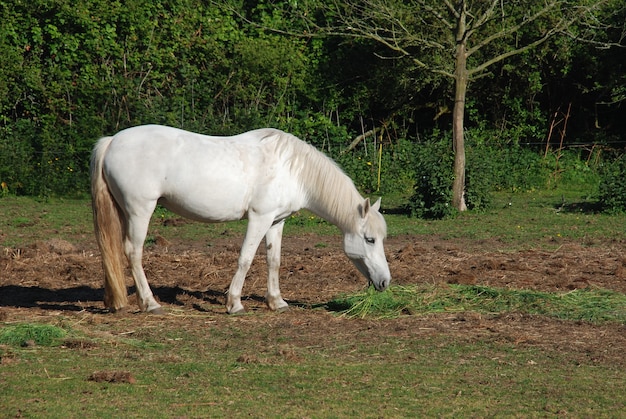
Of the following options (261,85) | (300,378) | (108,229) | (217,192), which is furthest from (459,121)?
(300,378)

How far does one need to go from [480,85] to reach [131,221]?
49.4 ft

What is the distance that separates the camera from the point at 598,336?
698 centimetres

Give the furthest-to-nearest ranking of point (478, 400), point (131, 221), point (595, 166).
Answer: point (595, 166)
point (131, 221)
point (478, 400)

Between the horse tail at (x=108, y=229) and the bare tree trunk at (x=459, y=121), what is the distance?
870 centimetres

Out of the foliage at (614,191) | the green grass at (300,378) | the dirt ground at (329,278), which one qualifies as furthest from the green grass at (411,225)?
the green grass at (300,378)

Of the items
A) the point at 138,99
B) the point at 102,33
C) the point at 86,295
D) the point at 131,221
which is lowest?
the point at 86,295

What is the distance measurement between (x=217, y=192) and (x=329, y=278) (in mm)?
2311

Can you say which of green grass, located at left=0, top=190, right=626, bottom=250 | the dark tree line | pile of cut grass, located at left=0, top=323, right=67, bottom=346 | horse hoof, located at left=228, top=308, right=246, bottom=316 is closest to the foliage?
green grass, located at left=0, top=190, right=626, bottom=250

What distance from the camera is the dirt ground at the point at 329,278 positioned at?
7180mm

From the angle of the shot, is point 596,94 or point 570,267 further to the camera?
point 596,94

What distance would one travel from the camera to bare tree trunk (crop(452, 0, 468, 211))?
50.9ft

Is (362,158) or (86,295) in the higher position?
(362,158)

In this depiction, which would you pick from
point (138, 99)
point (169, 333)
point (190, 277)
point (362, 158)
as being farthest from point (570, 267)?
point (138, 99)

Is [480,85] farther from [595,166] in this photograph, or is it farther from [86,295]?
[86,295]
